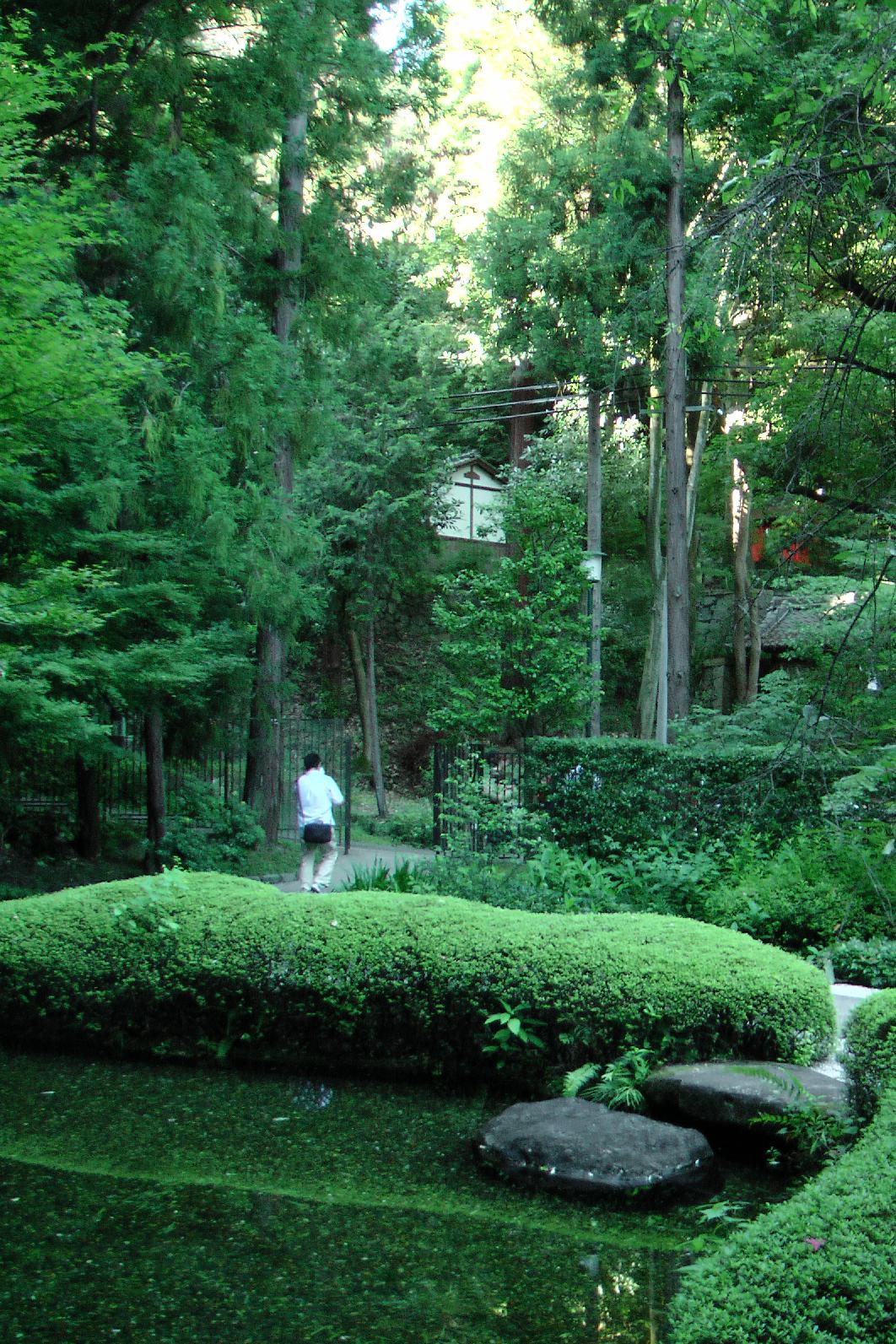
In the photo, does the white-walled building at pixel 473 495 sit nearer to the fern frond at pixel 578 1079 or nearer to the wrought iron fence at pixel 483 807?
the wrought iron fence at pixel 483 807

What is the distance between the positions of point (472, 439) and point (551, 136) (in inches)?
311

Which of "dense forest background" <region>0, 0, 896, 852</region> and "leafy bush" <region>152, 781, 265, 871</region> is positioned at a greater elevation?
"dense forest background" <region>0, 0, 896, 852</region>

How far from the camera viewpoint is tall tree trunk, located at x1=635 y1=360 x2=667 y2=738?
90.4ft

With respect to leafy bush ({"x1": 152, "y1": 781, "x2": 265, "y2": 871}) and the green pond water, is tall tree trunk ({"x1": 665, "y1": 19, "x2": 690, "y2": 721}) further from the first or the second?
the green pond water

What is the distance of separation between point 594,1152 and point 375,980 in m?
2.24

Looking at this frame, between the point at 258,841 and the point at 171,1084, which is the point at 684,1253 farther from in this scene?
the point at 258,841

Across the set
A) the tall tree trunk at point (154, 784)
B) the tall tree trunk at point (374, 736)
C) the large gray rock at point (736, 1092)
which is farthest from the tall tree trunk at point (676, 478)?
the large gray rock at point (736, 1092)

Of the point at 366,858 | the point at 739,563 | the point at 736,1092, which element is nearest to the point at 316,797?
the point at 366,858

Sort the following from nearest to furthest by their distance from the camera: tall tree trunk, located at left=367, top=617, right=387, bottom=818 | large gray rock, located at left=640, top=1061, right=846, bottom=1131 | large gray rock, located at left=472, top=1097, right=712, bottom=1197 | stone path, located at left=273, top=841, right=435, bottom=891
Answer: large gray rock, located at left=472, top=1097, right=712, bottom=1197 < large gray rock, located at left=640, top=1061, right=846, bottom=1131 < stone path, located at left=273, top=841, right=435, bottom=891 < tall tree trunk, located at left=367, top=617, right=387, bottom=818

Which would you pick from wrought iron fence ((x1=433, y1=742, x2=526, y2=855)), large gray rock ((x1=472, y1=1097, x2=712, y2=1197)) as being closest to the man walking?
wrought iron fence ((x1=433, y1=742, x2=526, y2=855))

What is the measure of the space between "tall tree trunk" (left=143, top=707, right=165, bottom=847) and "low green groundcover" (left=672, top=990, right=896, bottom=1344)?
458 inches

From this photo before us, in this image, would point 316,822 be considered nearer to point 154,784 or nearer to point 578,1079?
point 154,784


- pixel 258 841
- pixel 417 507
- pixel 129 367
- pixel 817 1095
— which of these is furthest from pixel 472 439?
pixel 817 1095

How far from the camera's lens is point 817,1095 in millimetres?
5980
